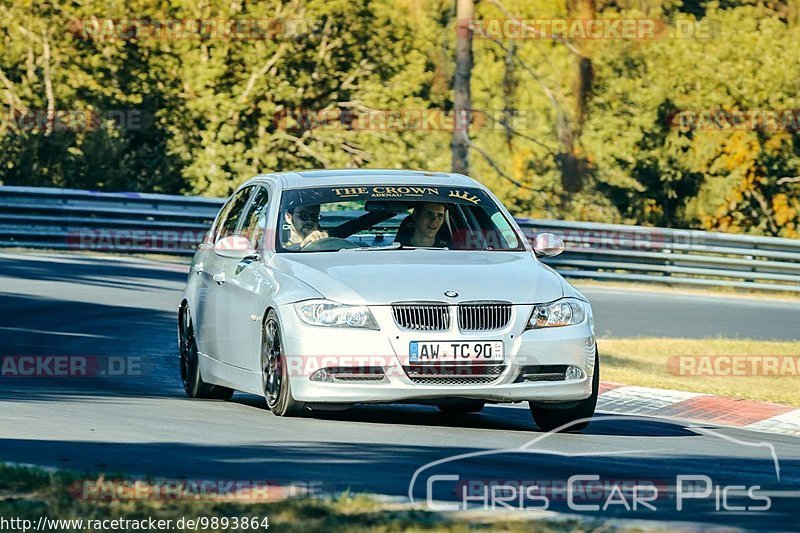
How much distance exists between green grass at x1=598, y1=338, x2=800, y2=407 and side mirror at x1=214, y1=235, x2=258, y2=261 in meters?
4.45

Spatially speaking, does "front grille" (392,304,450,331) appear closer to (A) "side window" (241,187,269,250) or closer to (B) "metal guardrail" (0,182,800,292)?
(A) "side window" (241,187,269,250)

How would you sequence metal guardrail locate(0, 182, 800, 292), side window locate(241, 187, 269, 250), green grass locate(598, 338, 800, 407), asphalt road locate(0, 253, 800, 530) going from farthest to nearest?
metal guardrail locate(0, 182, 800, 292)
green grass locate(598, 338, 800, 407)
side window locate(241, 187, 269, 250)
asphalt road locate(0, 253, 800, 530)

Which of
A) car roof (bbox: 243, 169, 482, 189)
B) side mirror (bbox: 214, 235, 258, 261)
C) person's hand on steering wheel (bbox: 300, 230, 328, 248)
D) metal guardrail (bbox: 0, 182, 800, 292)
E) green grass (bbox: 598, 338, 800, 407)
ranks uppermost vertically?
car roof (bbox: 243, 169, 482, 189)

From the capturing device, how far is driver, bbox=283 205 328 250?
1068 centimetres

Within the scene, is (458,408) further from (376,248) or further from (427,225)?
(376,248)

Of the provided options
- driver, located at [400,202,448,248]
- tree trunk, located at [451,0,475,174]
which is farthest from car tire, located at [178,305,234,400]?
tree trunk, located at [451,0,475,174]

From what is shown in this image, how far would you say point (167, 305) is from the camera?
19188 mm

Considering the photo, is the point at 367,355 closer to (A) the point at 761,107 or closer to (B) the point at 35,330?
(B) the point at 35,330

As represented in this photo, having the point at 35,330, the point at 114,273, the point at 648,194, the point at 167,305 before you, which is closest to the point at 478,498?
the point at 35,330

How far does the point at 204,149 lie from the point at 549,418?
26110mm

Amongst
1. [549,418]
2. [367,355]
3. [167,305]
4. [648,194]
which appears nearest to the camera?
[367,355]

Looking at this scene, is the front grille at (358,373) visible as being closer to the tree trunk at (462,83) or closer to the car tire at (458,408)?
the car tire at (458,408)

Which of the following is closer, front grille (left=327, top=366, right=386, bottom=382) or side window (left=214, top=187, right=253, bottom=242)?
front grille (left=327, top=366, right=386, bottom=382)

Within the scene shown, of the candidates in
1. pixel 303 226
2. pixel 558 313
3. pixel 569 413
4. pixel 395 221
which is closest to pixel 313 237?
pixel 303 226
